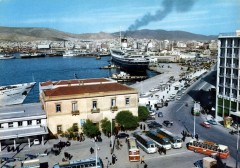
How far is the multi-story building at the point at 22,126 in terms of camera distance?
36.8 m

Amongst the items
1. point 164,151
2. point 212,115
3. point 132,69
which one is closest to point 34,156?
point 164,151

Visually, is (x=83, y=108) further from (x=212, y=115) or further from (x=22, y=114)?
(x=212, y=115)

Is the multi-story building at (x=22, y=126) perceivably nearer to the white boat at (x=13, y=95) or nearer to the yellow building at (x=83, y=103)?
the yellow building at (x=83, y=103)

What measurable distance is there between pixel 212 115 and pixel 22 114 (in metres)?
26.9

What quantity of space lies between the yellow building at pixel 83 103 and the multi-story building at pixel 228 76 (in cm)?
1223

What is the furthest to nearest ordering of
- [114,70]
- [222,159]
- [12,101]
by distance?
[114,70] < [12,101] < [222,159]

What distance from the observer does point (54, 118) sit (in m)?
40.1

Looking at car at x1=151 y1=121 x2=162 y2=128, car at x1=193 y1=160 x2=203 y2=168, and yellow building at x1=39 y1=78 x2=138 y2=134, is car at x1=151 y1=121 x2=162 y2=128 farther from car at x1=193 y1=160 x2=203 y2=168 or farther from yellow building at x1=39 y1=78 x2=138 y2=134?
car at x1=193 y1=160 x2=203 y2=168

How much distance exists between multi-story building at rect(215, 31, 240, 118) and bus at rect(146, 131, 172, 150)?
1221 centimetres

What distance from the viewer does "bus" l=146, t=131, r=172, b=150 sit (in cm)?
3469

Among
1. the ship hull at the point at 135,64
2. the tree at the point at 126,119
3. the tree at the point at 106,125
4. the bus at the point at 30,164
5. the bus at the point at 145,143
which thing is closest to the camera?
the bus at the point at 30,164

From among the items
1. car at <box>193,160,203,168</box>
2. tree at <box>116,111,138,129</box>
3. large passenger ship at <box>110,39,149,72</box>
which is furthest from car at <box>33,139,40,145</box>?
large passenger ship at <box>110,39,149,72</box>

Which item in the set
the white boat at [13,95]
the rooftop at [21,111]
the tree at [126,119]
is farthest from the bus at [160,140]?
the white boat at [13,95]

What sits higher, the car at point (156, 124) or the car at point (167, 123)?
the car at point (156, 124)
